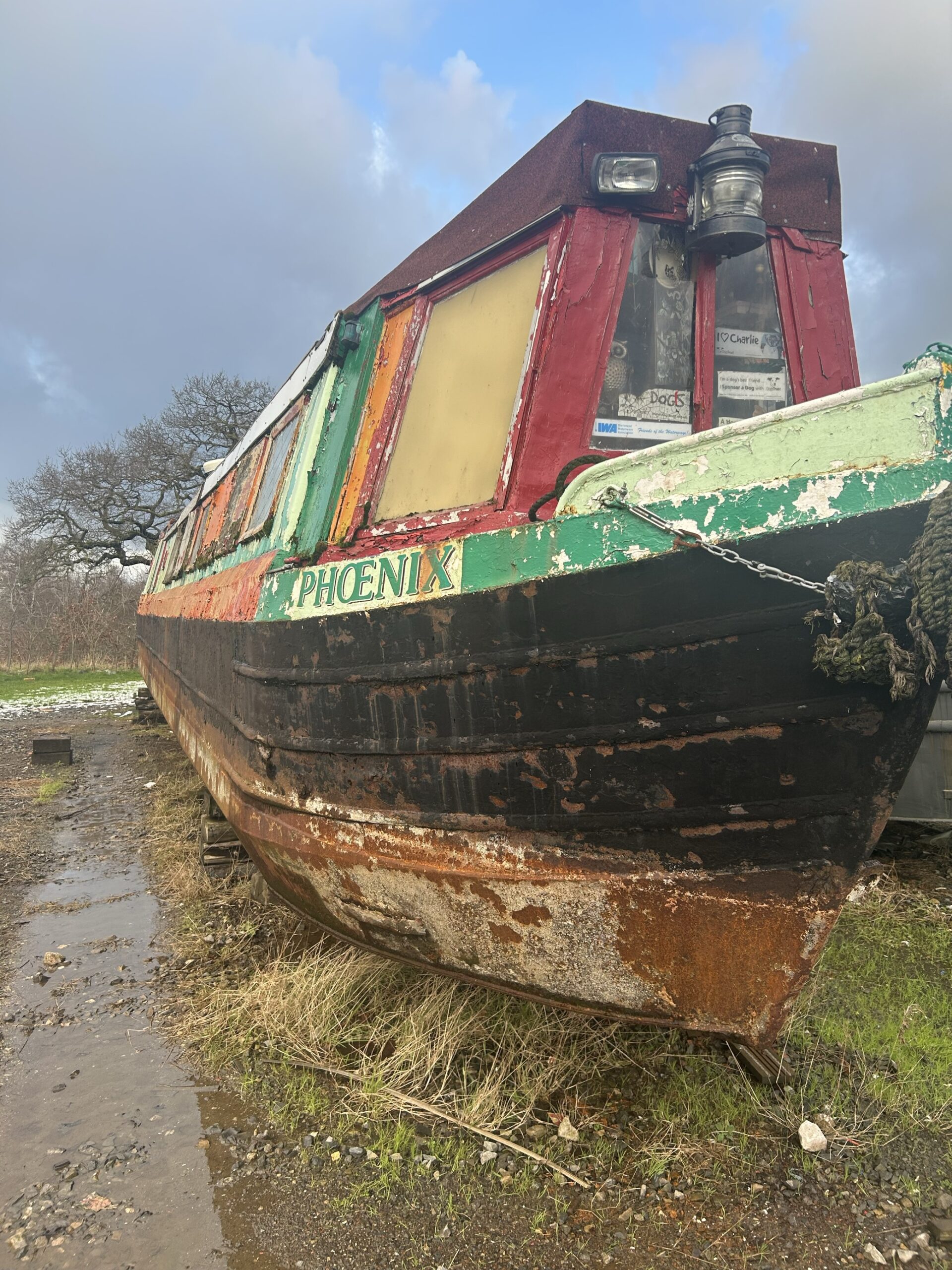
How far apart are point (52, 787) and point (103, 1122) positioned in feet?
19.8

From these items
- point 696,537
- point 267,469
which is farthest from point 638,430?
point 267,469

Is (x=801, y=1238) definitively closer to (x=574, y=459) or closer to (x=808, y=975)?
(x=808, y=975)

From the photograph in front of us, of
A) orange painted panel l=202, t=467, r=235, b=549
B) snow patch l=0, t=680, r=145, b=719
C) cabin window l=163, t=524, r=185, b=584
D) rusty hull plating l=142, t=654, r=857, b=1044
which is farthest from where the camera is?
snow patch l=0, t=680, r=145, b=719

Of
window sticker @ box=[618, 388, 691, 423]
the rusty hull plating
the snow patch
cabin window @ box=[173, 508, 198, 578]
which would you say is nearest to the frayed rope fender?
the rusty hull plating

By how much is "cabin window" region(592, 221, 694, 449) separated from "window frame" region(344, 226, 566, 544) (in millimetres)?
281

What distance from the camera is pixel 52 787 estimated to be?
26.7 feet

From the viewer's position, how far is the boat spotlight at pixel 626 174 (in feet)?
9.70

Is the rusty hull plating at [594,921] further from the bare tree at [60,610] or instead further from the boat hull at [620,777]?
the bare tree at [60,610]

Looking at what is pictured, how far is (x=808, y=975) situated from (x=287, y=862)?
6.97 ft

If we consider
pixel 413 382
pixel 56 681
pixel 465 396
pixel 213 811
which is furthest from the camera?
pixel 56 681

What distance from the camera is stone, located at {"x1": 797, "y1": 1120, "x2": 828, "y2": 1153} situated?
256cm

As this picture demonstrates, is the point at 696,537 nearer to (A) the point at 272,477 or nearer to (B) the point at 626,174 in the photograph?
(B) the point at 626,174

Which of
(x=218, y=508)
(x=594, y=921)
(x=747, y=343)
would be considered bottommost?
(x=594, y=921)

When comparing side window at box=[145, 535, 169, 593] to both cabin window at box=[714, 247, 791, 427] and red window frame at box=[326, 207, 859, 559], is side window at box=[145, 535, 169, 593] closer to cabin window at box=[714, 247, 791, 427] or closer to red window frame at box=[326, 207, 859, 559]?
red window frame at box=[326, 207, 859, 559]
